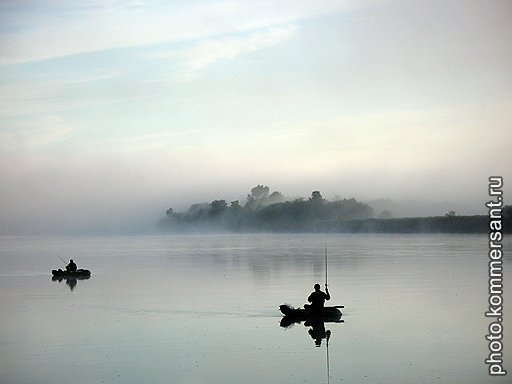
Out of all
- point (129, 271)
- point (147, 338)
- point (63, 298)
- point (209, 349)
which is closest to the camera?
point (209, 349)

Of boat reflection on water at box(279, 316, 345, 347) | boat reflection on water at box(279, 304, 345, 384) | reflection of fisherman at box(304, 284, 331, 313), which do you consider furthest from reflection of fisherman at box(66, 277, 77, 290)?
reflection of fisherman at box(304, 284, 331, 313)

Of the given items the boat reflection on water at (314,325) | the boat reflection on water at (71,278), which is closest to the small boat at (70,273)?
the boat reflection on water at (71,278)

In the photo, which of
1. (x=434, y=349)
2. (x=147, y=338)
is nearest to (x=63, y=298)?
(x=147, y=338)

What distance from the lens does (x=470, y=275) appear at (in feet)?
133

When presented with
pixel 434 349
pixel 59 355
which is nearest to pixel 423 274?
pixel 434 349

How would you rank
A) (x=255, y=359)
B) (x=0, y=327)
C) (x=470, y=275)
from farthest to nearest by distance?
(x=470, y=275) → (x=0, y=327) → (x=255, y=359)

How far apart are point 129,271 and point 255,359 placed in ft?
108

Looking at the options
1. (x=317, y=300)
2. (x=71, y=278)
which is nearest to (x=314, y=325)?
(x=317, y=300)

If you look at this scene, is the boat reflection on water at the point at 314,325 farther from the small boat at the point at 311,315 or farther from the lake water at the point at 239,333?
the lake water at the point at 239,333

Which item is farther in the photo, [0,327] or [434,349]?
[0,327]

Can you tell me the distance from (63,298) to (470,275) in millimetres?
20414

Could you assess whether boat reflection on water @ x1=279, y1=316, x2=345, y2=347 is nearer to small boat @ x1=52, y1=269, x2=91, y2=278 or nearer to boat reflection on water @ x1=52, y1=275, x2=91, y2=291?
boat reflection on water @ x1=52, y1=275, x2=91, y2=291

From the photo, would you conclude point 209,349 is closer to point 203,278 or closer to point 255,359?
point 255,359

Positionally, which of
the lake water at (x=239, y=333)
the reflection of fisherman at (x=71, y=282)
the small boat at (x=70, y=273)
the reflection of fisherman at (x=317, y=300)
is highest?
the reflection of fisherman at (x=317, y=300)
